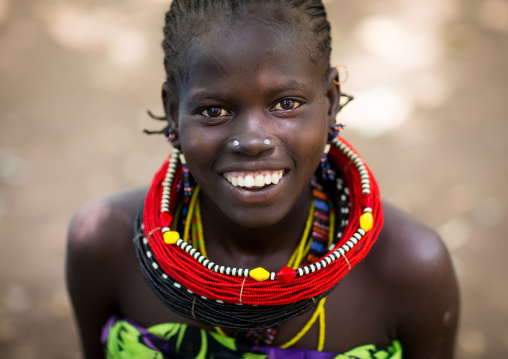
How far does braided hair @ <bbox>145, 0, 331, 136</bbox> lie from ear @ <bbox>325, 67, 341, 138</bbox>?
38 mm

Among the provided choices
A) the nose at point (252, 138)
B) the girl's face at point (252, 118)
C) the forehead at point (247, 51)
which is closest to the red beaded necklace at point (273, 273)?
the girl's face at point (252, 118)

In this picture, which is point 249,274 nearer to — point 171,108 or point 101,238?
point 171,108

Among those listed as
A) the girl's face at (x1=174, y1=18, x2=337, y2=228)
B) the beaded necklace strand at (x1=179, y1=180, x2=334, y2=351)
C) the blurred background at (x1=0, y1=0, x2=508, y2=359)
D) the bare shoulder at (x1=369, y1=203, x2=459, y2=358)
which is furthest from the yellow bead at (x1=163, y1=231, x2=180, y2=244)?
the blurred background at (x1=0, y1=0, x2=508, y2=359)

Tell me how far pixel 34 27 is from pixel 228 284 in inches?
205

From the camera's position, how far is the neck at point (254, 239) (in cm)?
216

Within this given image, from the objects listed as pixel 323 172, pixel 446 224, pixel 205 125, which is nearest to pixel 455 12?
pixel 446 224

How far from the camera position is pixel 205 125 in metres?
1.82

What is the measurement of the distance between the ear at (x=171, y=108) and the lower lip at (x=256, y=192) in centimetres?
36

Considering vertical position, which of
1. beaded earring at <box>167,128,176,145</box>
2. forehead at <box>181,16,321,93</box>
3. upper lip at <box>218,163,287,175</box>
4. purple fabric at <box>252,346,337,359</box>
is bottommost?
purple fabric at <box>252,346,337,359</box>

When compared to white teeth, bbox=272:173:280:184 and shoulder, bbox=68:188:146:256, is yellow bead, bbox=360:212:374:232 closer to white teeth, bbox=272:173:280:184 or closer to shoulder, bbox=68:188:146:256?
white teeth, bbox=272:173:280:184

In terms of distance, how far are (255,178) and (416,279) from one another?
83 centimetres

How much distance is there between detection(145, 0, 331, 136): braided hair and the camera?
1.72m

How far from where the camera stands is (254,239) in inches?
Answer: 85.7

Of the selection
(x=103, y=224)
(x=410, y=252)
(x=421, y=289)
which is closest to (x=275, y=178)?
(x=410, y=252)
